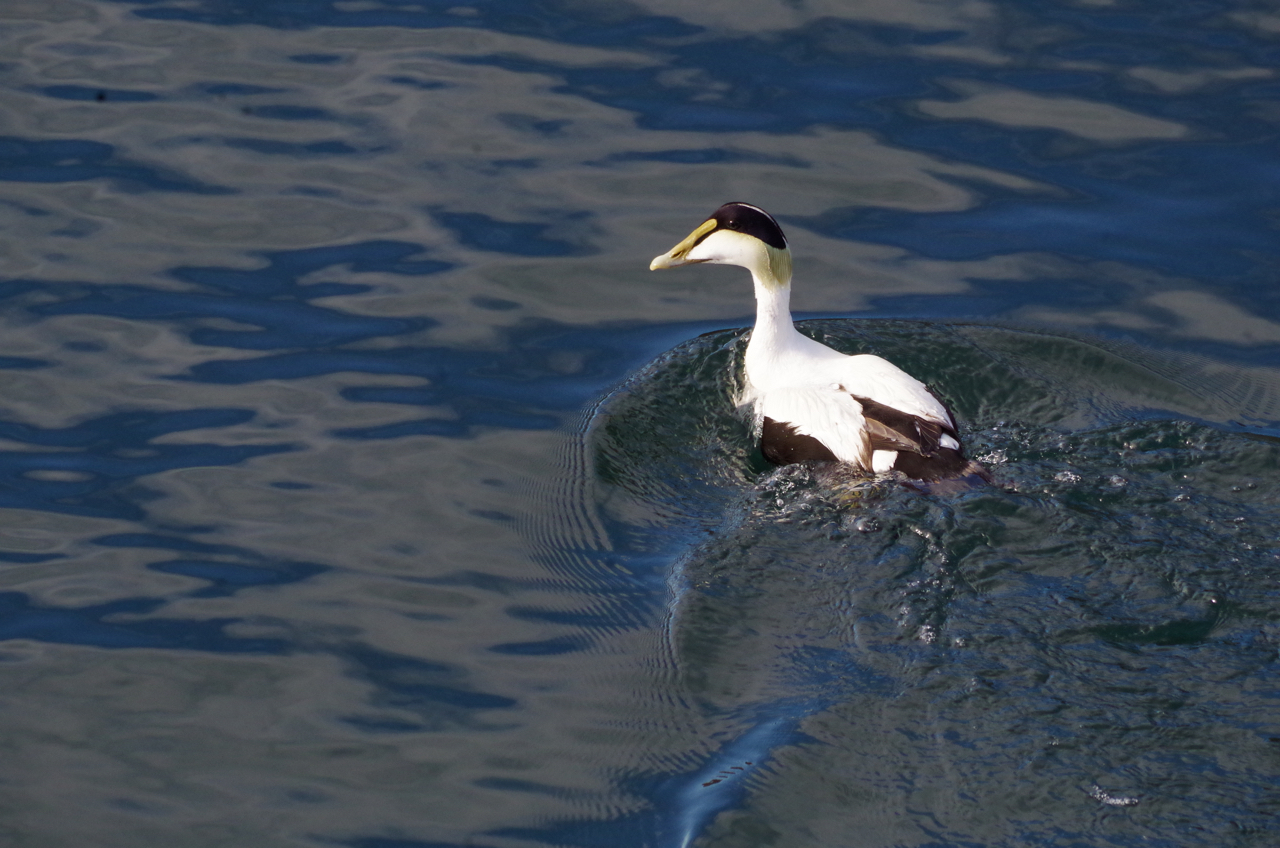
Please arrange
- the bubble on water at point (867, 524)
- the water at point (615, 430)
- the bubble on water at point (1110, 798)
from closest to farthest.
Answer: the bubble on water at point (1110, 798), the water at point (615, 430), the bubble on water at point (867, 524)

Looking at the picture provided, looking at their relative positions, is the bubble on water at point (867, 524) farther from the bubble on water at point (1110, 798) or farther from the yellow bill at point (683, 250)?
the yellow bill at point (683, 250)

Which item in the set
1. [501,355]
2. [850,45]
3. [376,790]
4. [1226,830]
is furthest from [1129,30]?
[376,790]

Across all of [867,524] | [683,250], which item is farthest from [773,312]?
[867,524]

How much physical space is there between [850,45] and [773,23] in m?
0.66

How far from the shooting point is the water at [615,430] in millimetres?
4418

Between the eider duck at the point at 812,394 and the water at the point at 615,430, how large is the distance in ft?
0.67

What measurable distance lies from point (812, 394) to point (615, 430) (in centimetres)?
96

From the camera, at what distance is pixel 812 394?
21.2 ft

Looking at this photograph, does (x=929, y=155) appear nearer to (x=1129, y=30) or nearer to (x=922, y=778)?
(x=1129, y=30)

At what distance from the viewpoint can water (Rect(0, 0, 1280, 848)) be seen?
4.42 meters

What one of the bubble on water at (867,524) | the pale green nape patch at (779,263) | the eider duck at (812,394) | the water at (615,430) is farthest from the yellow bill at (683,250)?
the bubble on water at (867,524)

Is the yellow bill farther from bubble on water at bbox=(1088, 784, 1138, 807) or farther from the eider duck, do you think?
bubble on water at bbox=(1088, 784, 1138, 807)

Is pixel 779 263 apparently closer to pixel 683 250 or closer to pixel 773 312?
pixel 773 312

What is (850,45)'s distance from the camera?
33.3ft
